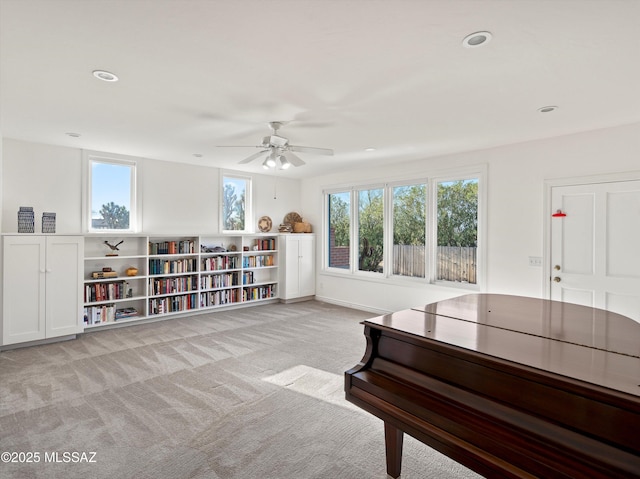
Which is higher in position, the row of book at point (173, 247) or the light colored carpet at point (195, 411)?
the row of book at point (173, 247)

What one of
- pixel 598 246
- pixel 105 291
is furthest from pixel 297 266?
pixel 598 246

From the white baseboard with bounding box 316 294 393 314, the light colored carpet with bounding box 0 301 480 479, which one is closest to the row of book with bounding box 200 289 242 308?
the light colored carpet with bounding box 0 301 480 479

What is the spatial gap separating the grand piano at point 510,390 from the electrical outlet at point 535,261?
221cm

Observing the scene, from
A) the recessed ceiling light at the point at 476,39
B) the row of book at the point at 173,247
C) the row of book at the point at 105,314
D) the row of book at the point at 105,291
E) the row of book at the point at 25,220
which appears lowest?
the row of book at the point at 105,314

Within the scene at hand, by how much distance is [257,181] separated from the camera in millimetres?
6797

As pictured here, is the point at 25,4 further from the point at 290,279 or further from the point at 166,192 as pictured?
the point at 290,279

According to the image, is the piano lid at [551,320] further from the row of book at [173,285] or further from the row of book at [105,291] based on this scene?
the row of book at [105,291]

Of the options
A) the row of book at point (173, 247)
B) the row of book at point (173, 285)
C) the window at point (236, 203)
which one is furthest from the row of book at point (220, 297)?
the window at point (236, 203)

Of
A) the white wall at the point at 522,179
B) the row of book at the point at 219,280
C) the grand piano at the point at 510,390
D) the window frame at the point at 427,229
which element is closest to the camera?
the grand piano at the point at 510,390

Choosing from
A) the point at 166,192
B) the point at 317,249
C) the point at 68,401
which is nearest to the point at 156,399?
the point at 68,401

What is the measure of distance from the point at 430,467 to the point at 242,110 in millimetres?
3152

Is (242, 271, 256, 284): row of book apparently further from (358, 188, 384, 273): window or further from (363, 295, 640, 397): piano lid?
(363, 295, 640, 397): piano lid

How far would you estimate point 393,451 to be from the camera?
1943 mm

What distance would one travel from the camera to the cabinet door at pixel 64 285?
422 centimetres
